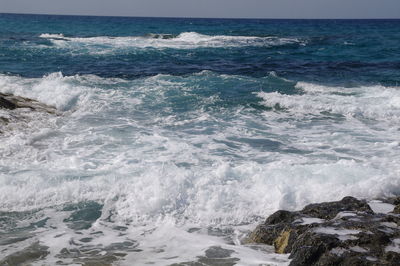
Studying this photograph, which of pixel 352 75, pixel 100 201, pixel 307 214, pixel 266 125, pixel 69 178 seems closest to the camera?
pixel 307 214

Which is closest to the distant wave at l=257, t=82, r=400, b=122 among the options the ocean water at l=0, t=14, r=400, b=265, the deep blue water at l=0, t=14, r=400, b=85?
the ocean water at l=0, t=14, r=400, b=265

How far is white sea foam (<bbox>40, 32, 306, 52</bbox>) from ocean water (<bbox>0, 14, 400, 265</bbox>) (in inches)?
630

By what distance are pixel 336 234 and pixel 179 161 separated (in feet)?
14.2

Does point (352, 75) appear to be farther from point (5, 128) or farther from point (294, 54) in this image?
point (5, 128)

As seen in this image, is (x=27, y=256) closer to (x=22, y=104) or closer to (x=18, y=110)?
(x=18, y=110)

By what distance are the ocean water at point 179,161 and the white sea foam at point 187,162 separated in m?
0.03

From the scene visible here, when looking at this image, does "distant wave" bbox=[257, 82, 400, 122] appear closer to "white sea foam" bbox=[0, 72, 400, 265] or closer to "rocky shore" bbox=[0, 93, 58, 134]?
"white sea foam" bbox=[0, 72, 400, 265]

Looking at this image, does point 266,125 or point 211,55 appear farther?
point 211,55

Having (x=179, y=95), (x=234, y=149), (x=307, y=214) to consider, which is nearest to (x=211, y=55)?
(x=179, y=95)

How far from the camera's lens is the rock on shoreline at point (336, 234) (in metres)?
4.08

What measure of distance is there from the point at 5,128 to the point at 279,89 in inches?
376

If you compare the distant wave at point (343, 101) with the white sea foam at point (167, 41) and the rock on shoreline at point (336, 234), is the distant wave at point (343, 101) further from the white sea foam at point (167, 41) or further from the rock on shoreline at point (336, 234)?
the white sea foam at point (167, 41)

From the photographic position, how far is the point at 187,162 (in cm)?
834

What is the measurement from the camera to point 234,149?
9.23 m
